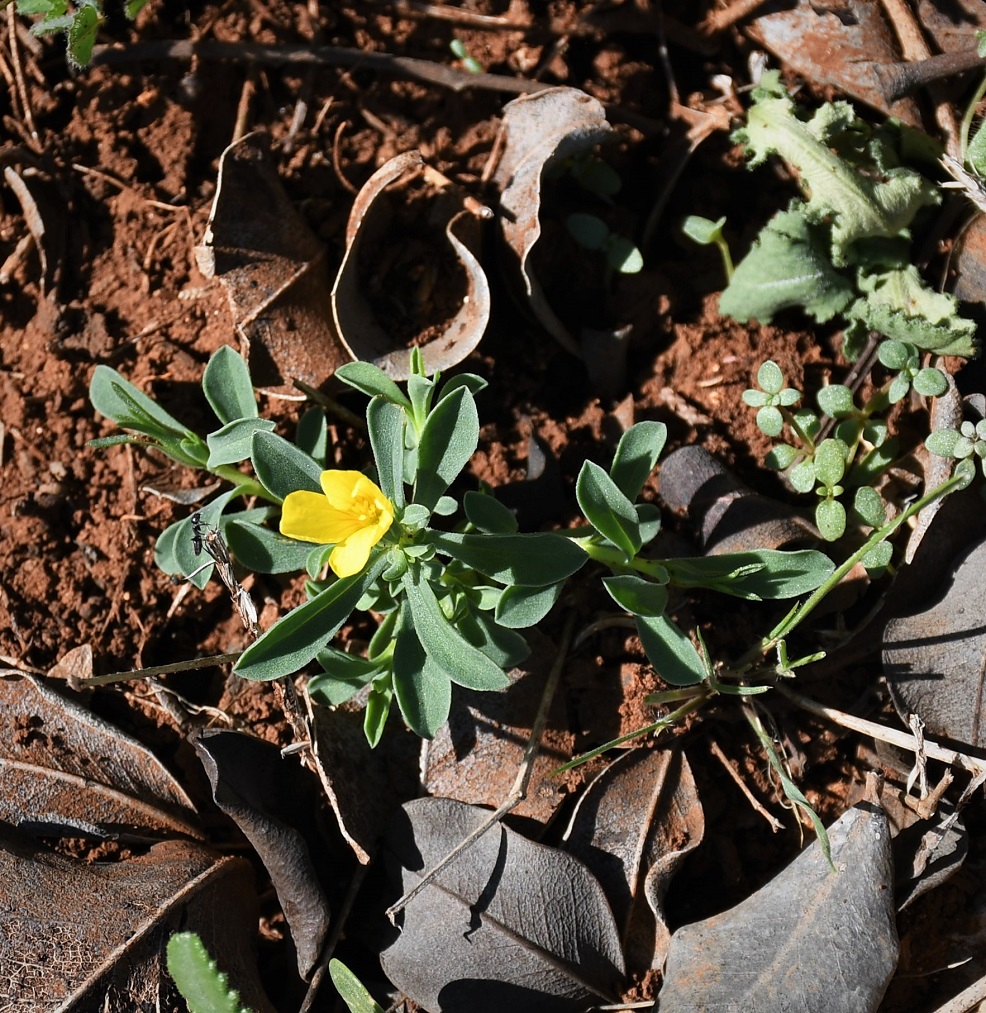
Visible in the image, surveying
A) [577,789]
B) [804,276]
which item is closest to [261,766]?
[577,789]

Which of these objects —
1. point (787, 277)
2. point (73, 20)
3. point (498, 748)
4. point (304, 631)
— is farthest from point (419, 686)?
point (73, 20)

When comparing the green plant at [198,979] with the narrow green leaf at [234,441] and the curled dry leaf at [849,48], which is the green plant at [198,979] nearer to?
the narrow green leaf at [234,441]

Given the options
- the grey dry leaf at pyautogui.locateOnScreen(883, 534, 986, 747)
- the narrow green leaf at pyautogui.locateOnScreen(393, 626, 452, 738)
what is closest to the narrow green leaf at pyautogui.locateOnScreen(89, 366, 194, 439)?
the narrow green leaf at pyautogui.locateOnScreen(393, 626, 452, 738)

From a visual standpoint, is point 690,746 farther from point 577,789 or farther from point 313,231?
point 313,231

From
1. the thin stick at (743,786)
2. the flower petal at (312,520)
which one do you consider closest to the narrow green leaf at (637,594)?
the thin stick at (743,786)

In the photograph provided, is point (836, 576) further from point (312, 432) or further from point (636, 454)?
point (312, 432)
